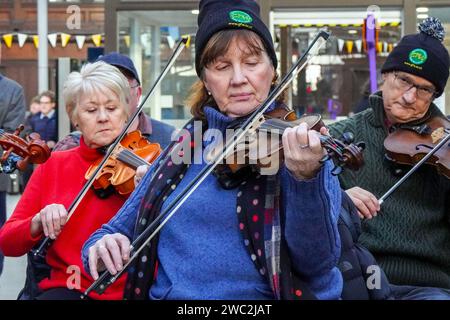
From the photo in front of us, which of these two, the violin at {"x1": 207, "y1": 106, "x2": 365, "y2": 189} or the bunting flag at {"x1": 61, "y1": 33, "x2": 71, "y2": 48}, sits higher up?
the violin at {"x1": 207, "y1": 106, "x2": 365, "y2": 189}

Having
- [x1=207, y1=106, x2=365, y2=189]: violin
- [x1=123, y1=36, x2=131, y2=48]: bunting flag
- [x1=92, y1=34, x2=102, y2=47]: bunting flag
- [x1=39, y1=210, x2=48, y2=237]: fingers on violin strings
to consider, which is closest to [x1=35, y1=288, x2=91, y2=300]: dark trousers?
[x1=39, y1=210, x2=48, y2=237]: fingers on violin strings

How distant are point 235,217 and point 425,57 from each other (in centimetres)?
135

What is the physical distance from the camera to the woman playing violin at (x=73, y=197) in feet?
8.80

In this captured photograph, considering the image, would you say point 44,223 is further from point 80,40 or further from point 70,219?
point 80,40

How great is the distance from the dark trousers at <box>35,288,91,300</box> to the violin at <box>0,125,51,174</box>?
0.43 metres

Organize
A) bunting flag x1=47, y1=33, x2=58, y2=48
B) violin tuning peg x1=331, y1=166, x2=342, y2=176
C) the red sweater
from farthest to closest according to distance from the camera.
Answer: bunting flag x1=47, y1=33, x2=58, y2=48 → the red sweater → violin tuning peg x1=331, y1=166, x2=342, y2=176

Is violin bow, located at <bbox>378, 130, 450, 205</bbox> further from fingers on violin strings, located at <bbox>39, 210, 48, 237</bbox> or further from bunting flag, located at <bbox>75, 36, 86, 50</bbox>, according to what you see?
bunting flag, located at <bbox>75, 36, 86, 50</bbox>

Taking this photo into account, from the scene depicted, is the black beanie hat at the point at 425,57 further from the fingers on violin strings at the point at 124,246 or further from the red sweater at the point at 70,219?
the fingers on violin strings at the point at 124,246

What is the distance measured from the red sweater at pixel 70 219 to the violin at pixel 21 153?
6 cm

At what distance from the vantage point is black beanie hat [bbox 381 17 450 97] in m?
2.88

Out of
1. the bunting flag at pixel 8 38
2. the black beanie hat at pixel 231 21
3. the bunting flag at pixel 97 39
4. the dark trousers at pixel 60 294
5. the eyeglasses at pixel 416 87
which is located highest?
the black beanie hat at pixel 231 21

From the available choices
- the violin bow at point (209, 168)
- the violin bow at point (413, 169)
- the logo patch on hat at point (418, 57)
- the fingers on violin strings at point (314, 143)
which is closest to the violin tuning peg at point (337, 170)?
the fingers on violin strings at point (314, 143)
